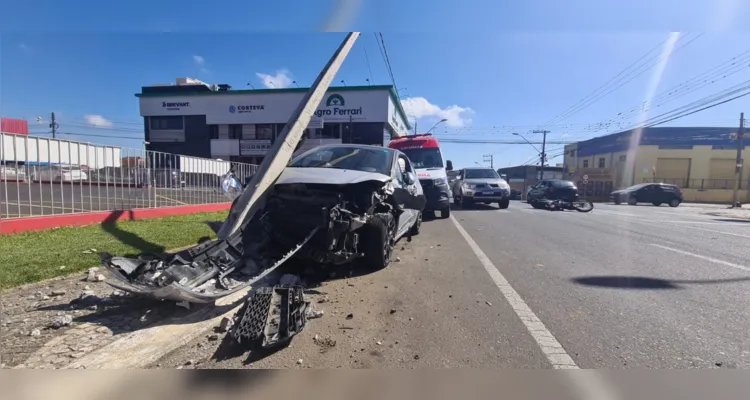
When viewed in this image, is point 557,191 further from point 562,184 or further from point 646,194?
point 646,194

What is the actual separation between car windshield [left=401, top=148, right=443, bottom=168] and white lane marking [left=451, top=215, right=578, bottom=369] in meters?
7.60

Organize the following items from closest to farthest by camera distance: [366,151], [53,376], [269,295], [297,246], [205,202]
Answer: [53,376] < [269,295] < [297,246] < [366,151] < [205,202]

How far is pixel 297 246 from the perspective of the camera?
374cm

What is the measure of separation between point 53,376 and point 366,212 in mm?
2883

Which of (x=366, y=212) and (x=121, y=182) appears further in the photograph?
(x=121, y=182)

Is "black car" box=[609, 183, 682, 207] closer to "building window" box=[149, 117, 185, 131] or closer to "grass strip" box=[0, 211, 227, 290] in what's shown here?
"grass strip" box=[0, 211, 227, 290]

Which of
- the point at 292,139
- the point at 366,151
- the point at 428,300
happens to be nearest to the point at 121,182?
the point at 292,139

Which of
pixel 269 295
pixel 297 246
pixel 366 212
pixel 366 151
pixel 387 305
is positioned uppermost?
pixel 366 151

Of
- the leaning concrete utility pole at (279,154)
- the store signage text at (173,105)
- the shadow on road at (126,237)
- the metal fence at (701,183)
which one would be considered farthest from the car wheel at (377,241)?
the metal fence at (701,183)

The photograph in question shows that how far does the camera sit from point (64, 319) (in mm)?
2736

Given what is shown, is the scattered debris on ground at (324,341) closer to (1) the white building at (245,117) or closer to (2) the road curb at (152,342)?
(2) the road curb at (152,342)

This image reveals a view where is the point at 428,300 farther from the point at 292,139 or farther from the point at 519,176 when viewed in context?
the point at 519,176

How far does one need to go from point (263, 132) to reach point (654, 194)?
3401 cm

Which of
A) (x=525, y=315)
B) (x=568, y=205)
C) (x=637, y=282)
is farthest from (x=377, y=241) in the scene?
(x=568, y=205)
